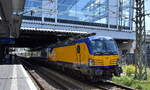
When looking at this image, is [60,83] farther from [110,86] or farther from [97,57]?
[110,86]

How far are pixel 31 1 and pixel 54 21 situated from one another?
7504 mm

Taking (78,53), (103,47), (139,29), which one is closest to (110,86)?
(103,47)

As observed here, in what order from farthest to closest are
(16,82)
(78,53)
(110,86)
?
(78,53)
(110,86)
(16,82)

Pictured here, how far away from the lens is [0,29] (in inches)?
1057

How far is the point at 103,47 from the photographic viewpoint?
13.6 metres

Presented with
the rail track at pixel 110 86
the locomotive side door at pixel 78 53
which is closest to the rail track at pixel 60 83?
the rail track at pixel 110 86

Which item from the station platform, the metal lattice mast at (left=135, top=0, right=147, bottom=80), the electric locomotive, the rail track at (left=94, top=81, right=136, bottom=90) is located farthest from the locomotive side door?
the metal lattice mast at (left=135, top=0, right=147, bottom=80)

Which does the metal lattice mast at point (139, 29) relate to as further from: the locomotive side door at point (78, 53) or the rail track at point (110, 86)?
the locomotive side door at point (78, 53)

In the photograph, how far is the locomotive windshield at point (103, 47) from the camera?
13.3 m

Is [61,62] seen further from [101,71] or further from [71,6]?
[71,6]

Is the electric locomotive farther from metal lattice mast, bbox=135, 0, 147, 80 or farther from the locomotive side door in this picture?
metal lattice mast, bbox=135, 0, 147, 80

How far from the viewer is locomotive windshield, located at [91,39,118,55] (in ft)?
43.5

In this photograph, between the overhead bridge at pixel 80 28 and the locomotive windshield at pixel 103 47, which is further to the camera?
the overhead bridge at pixel 80 28

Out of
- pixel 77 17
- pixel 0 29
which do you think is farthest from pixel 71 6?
pixel 0 29
